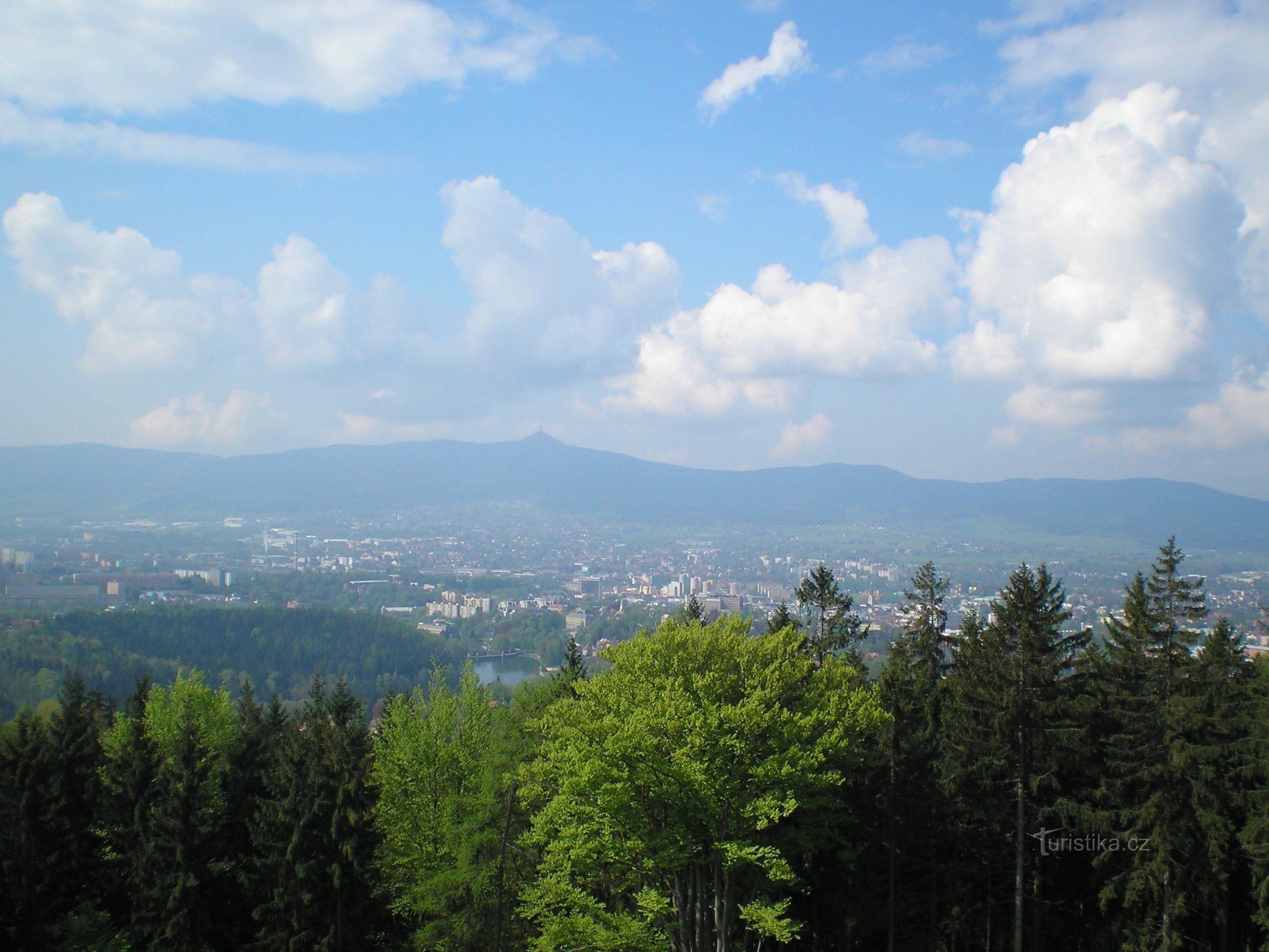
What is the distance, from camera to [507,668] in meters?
94.6

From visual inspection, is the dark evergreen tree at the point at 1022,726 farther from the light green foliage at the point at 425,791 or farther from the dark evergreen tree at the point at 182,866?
the dark evergreen tree at the point at 182,866

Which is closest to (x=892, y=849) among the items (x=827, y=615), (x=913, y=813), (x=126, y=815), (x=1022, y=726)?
(x=913, y=813)

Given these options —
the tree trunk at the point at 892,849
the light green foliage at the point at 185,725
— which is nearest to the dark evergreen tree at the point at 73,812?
the light green foliage at the point at 185,725

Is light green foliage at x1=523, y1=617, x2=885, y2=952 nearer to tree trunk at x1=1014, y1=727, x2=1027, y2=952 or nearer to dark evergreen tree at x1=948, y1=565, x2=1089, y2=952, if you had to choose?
dark evergreen tree at x1=948, y1=565, x2=1089, y2=952

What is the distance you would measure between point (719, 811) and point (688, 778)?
0.80 metres

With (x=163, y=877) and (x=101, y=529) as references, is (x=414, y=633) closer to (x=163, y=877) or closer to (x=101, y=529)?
(x=163, y=877)

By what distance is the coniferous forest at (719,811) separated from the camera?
45.3 feet

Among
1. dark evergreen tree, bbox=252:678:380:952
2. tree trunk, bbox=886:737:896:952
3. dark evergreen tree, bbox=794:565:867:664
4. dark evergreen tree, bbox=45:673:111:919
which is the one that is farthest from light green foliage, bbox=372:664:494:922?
dark evergreen tree, bbox=794:565:867:664

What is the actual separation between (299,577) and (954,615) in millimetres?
104602

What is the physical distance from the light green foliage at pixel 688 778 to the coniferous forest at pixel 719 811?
6cm

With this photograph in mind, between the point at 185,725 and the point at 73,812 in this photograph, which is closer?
the point at 73,812

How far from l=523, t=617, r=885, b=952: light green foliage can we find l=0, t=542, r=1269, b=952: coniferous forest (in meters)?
0.06

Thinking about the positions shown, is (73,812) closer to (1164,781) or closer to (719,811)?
(719,811)

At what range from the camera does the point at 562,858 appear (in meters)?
14.1
